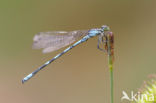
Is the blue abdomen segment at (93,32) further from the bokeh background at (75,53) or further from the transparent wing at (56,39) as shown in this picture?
the bokeh background at (75,53)

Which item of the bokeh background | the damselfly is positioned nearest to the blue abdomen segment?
the damselfly

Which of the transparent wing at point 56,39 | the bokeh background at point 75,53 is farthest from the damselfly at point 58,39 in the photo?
→ the bokeh background at point 75,53

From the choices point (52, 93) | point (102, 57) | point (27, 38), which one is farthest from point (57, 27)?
point (52, 93)

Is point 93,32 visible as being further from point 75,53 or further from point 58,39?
point 75,53

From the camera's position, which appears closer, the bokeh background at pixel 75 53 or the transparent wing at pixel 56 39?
the transparent wing at pixel 56 39

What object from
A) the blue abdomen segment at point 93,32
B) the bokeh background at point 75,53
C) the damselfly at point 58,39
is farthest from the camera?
the bokeh background at point 75,53

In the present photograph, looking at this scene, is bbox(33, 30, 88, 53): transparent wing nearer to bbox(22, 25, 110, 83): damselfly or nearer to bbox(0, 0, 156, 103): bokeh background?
bbox(22, 25, 110, 83): damselfly
